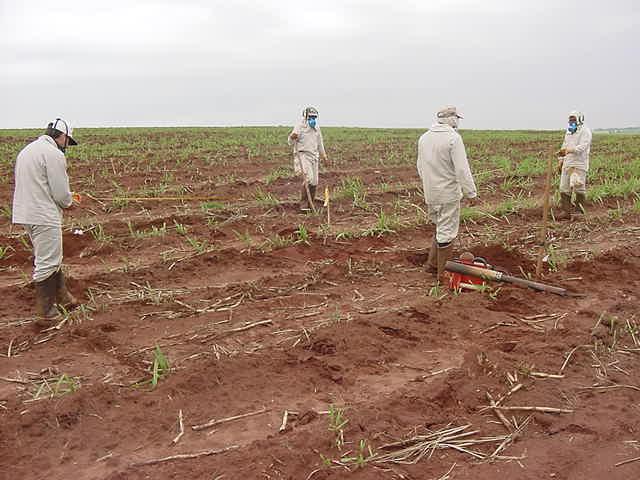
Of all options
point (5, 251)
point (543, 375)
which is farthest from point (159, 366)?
point (5, 251)

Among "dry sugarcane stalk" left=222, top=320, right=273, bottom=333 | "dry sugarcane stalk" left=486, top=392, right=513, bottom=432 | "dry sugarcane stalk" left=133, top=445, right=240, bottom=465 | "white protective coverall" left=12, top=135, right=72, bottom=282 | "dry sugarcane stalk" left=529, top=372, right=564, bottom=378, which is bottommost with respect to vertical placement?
"dry sugarcane stalk" left=133, top=445, right=240, bottom=465

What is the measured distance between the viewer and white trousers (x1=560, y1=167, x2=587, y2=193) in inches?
345

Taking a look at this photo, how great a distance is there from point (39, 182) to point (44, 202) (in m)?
0.17

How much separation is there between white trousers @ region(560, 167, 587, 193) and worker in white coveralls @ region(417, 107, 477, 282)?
12.0ft

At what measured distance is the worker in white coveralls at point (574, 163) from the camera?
8586mm

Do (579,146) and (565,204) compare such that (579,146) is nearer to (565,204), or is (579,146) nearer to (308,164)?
(565,204)

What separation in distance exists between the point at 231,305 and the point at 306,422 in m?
2.04

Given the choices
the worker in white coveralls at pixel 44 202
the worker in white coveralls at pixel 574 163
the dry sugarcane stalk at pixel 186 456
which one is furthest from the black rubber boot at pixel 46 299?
the worker in white coveralls at pixel 574 163

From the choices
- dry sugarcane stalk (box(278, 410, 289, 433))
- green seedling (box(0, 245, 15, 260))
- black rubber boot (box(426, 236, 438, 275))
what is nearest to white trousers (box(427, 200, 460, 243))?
black rubber boot (box(426, 236, 438, 275))

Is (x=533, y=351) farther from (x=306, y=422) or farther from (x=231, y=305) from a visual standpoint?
(x=231, y=305)

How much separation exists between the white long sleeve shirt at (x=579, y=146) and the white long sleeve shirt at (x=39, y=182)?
22.2ft

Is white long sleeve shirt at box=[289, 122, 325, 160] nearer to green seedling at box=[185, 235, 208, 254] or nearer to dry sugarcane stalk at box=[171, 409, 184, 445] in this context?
green seedling at box=[185, 235, 208, 254]

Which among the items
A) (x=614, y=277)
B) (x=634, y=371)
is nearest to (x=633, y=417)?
(x=634, y=371)

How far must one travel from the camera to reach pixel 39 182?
4992mm
